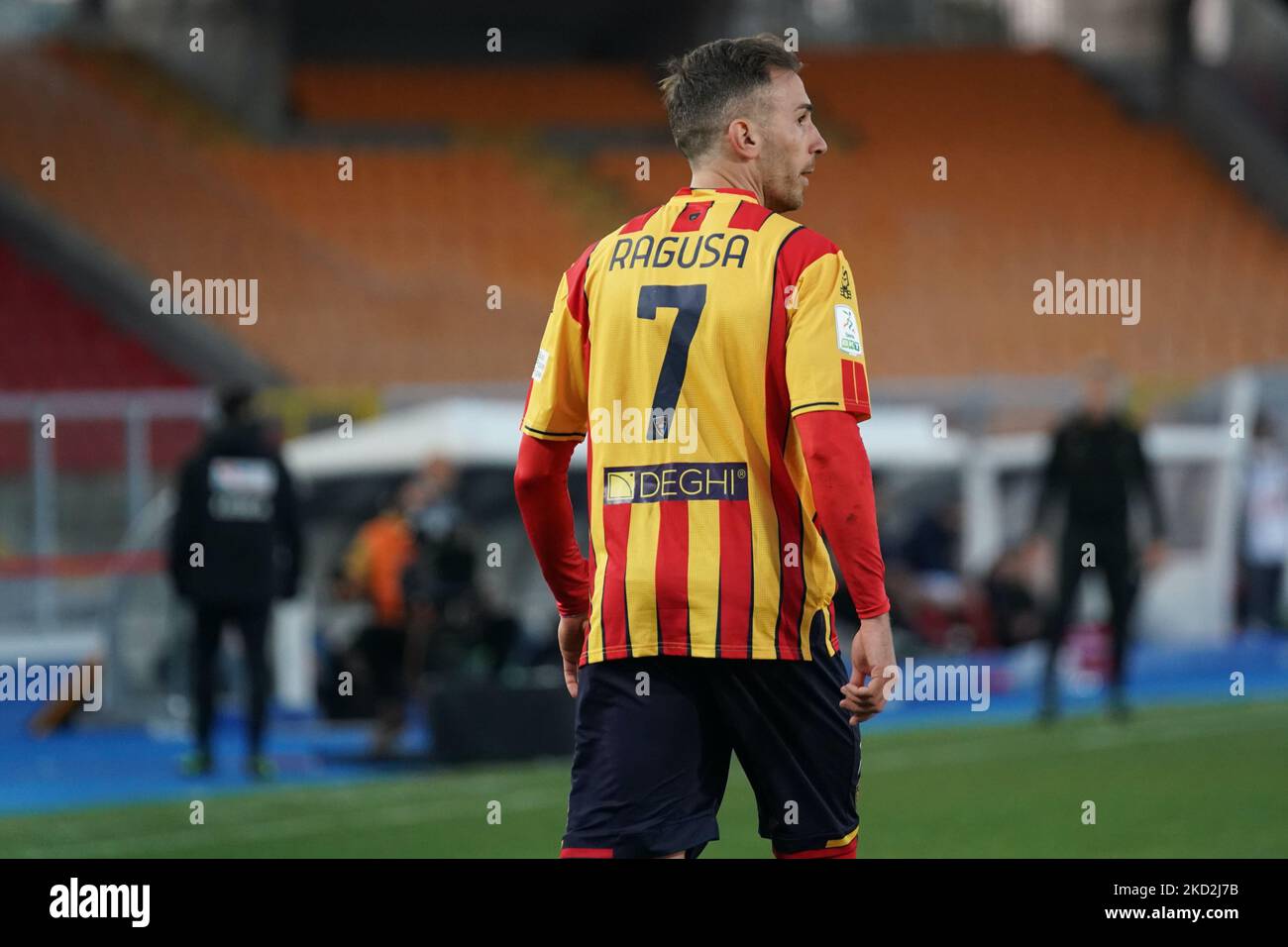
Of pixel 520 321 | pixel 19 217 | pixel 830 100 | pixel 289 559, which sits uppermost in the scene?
pixel 830 100

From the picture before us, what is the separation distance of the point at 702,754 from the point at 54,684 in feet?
33.3

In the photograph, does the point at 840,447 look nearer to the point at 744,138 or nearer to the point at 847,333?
the point at 847,333

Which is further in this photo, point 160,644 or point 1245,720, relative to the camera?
point 160,644

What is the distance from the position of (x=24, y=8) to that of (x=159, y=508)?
13046 mm

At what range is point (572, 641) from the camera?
11.9 ft

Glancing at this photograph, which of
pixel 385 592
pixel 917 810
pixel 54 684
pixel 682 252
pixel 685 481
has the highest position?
pixel 682 252

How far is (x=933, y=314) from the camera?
2111cm

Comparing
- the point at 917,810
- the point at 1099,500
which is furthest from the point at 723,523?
the point at 1099,500

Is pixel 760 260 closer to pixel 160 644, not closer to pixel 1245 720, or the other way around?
pixel 1245 720

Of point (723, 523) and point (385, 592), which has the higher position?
point (723, 523)

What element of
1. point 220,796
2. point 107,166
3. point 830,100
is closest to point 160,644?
point 220,796
